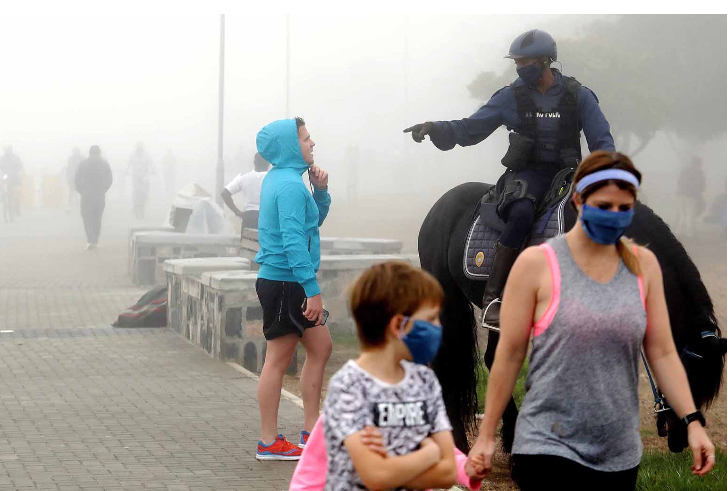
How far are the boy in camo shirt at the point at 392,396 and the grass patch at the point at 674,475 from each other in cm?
352

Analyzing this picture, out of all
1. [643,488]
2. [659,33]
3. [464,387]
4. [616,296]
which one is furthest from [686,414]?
[659,33]

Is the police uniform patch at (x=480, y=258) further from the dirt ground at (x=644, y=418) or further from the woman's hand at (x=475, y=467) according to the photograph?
the woman's hand at (x=475, y=467)

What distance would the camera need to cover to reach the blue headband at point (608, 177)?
3.80 m

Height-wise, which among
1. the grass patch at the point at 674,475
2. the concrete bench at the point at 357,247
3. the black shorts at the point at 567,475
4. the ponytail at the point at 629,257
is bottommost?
the grass patch at the point at 674,475

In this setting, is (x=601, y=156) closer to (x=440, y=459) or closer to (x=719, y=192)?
(x=440, y=459)

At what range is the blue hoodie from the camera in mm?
6406

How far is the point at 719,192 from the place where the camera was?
54.7 m

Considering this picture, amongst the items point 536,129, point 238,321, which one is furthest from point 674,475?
point 238,321

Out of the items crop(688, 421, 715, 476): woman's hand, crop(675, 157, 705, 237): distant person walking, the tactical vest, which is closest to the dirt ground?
the tactical vest

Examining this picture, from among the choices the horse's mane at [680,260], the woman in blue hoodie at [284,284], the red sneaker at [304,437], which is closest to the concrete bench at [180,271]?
the red sneaker at [304,437]

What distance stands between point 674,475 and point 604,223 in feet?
11.4

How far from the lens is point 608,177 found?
380cm

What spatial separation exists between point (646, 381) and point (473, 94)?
34.3 m

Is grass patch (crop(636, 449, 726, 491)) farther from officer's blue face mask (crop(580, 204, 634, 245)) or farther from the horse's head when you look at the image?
officer's blue face mask (crop(580, 204, 634, 245))
